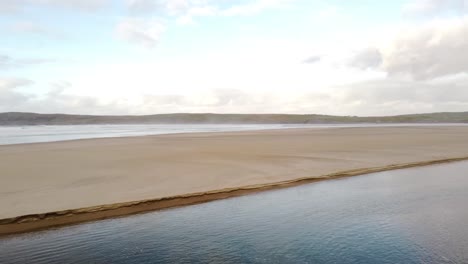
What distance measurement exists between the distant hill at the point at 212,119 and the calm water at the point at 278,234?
310ft

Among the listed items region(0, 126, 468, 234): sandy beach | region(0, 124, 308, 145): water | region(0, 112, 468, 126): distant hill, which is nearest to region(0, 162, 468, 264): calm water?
region(0, 126, 468, 234): sandy beach

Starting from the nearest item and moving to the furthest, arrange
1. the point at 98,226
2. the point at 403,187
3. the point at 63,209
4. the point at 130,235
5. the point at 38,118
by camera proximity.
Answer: the point at 130,235
the point at 98,226
the point at 63,209
the point at 403,187
the point at 38,118

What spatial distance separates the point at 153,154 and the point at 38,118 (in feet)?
352

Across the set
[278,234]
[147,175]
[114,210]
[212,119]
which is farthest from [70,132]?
[212,119]

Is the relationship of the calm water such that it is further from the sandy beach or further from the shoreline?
the sandy beach

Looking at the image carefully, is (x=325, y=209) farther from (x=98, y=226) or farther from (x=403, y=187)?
(x=98, y=226)

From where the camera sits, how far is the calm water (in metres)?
5.62

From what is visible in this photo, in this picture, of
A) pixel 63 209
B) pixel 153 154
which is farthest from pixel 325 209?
pixel 153 154

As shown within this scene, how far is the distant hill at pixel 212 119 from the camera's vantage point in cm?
10506

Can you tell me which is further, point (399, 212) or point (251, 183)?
point (251, 183)

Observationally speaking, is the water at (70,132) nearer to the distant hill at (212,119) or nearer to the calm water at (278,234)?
the calm water at (278,234)

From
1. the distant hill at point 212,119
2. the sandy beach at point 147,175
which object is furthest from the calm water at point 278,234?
the distant hill at point 212,119

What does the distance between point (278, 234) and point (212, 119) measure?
4807 inches

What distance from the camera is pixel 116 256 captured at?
5.71 meters
